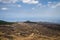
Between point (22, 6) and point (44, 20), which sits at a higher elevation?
point (22, 6)

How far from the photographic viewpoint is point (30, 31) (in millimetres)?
2850

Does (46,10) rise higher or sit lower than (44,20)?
higher

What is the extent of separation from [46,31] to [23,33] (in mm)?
534

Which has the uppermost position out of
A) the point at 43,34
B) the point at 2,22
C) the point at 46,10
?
the point at 46,10

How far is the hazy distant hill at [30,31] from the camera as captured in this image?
275cm

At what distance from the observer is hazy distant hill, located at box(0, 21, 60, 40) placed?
2.75m

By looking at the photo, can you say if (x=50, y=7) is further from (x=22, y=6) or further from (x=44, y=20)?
(x=22, y=6)

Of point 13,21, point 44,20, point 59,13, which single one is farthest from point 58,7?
point 13,21

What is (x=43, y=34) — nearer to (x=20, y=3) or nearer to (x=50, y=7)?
(x=50, y=7)

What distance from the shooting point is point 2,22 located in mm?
2811

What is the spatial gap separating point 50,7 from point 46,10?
5.0 inches

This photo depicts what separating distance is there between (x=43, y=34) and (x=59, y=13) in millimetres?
633

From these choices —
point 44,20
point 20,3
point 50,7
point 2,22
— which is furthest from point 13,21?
point 50,7

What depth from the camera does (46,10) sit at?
9.68ft
